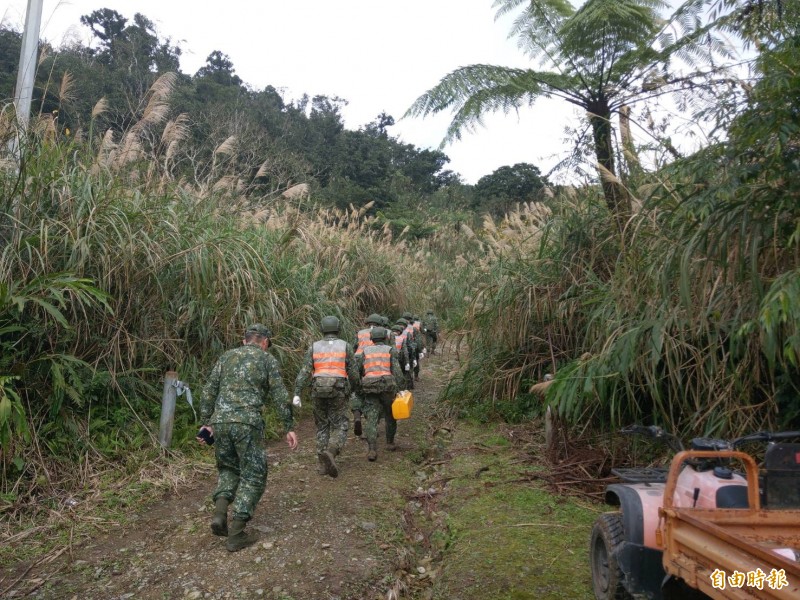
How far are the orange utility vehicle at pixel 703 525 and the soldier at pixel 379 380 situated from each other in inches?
158

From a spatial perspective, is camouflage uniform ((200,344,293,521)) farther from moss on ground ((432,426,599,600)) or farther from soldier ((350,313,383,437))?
soldier ((350,313,383,437))

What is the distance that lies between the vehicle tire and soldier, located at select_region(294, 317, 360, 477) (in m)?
3.21

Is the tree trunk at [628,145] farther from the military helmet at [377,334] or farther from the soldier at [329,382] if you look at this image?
the soldier at [329,382]

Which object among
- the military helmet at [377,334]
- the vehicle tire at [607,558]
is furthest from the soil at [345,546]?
the military helmet at [377,334]

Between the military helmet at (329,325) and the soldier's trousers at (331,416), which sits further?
the military helmet at (329,325)

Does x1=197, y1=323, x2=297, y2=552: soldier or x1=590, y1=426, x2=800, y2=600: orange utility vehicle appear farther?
x1=197, y1=323, x2=297, y2=552: soldier

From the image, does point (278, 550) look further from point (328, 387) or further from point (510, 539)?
point (328, 387)

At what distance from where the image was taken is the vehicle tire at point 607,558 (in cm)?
329

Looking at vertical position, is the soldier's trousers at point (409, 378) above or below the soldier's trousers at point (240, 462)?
above

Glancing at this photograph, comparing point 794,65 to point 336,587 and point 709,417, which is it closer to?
point 709,417

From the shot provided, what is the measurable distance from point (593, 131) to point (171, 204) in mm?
4925

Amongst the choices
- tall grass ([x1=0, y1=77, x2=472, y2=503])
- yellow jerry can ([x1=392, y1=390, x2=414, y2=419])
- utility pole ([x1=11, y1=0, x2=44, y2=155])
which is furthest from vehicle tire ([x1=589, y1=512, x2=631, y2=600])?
utility pole ([x1=11, y1=0, x2=44, y2=155])

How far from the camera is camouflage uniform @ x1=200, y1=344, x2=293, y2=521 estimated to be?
461 centimetres

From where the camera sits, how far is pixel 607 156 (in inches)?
280
